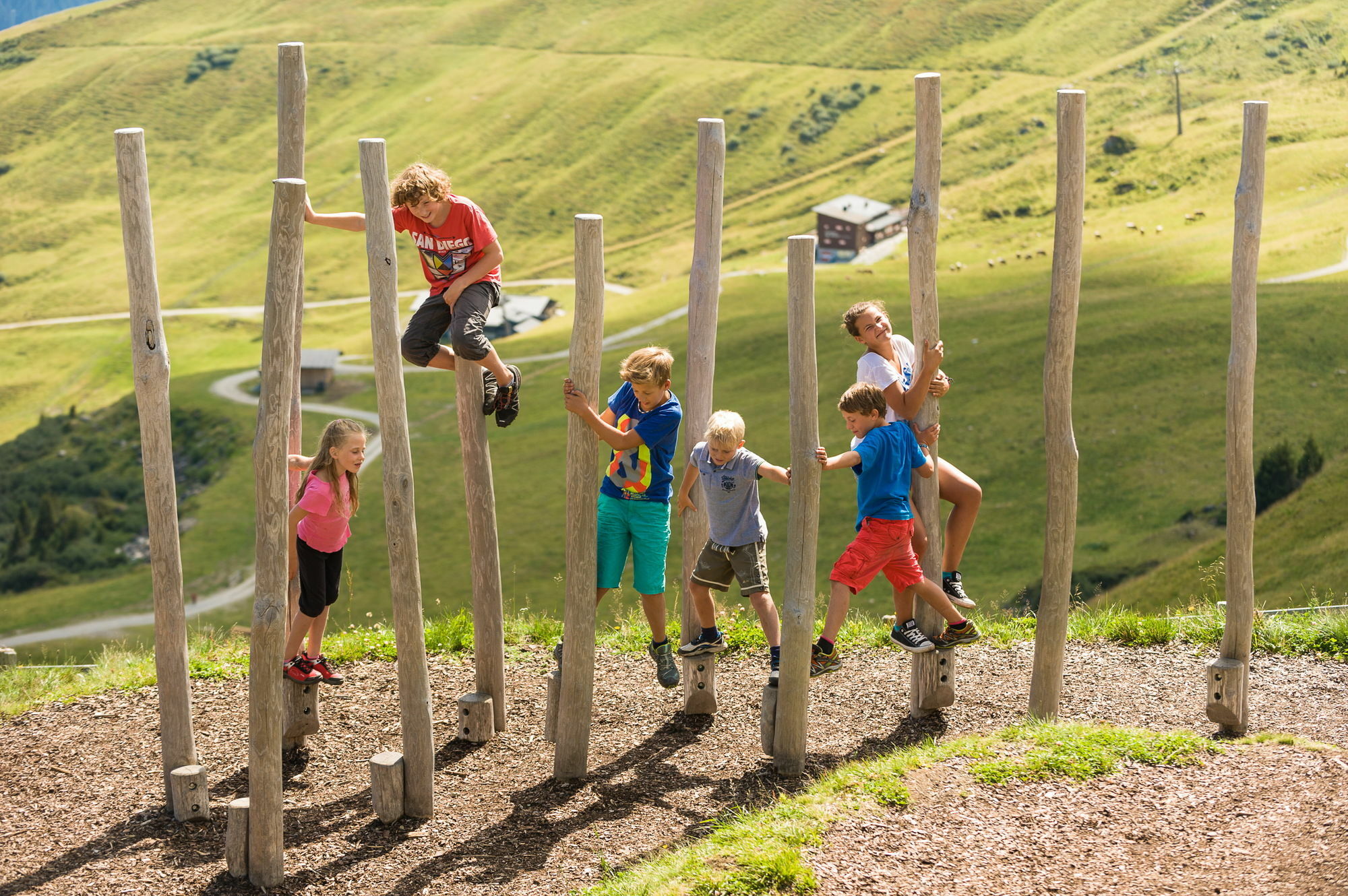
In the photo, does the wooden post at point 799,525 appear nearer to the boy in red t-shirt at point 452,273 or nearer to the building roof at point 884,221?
the boy in red t-shirt at point 452,273

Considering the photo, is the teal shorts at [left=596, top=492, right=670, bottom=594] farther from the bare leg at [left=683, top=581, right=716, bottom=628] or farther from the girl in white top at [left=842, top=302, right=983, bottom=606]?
the girl in white top at [left=842, top=302, right=983, bottom=606]

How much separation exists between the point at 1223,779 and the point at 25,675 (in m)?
9.86

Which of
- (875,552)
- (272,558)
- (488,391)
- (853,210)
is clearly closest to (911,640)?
(875,552)

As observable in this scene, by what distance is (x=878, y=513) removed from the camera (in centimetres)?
837

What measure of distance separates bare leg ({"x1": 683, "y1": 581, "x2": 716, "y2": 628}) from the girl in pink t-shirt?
241 cm

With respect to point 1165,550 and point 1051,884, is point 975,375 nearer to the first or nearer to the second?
point 1165,550

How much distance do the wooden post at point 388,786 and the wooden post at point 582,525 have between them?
1.10 m

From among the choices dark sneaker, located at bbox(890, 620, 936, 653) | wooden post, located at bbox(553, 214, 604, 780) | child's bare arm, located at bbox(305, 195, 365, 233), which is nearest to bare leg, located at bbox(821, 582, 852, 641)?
dark sneaker, located at bbox(890, 620, 936, 653)

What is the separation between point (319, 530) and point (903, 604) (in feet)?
13.6

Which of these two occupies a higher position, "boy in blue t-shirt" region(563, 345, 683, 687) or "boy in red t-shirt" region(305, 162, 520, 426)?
"boy in red t-shirt" region(305, 162, 520, 426)

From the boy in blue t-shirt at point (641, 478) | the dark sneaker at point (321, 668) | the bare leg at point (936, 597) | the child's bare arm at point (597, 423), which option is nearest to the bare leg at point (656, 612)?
the boy in blue t-shirt at point (641, 478)

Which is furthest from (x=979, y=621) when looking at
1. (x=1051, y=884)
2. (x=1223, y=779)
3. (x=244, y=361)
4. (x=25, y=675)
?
(x=244, y=361)

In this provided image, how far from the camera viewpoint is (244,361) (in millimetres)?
109250

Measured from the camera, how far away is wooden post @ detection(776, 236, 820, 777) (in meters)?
7.86
